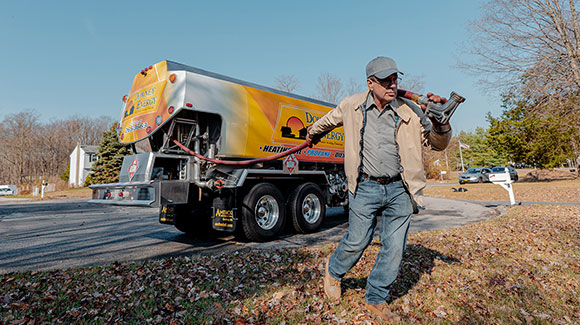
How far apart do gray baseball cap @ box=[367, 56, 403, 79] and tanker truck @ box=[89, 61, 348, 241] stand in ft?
9.78

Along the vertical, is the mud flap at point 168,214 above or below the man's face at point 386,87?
below

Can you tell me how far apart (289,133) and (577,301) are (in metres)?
5.39

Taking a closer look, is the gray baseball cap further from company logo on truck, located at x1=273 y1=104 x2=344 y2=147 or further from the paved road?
company logo on truck, located at x1=273 y1=104 x2=344 y2=147

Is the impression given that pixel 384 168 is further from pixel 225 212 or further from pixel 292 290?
pixel 225 212

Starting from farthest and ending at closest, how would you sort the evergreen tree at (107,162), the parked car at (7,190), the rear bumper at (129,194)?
1. the parked car at (7,190)
2. the evergreen tree at (107,162)
3. the rear bumper at (129,194)

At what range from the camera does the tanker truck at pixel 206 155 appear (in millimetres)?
5410

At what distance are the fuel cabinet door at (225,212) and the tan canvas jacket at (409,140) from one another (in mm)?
3390

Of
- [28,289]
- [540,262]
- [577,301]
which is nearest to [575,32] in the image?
[540,262]

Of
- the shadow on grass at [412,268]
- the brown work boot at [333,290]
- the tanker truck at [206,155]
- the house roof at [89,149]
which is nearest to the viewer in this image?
the brown work boot at [333,290]

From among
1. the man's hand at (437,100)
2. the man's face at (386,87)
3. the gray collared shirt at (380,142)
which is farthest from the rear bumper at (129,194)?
the man's hand at (437,100)

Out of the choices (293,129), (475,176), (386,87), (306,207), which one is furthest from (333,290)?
(475,176)

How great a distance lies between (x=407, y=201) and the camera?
2.49 m

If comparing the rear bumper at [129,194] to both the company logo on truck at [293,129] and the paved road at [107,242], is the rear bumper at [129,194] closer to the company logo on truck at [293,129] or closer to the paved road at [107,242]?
the paved road at [107,242]

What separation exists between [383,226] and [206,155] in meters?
4.11
